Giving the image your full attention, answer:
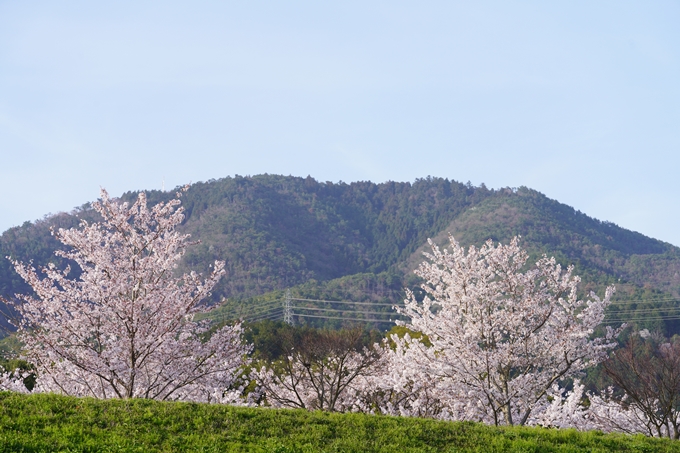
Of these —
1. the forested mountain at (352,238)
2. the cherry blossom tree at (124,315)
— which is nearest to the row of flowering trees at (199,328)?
the cherry blossom tree at (124,315)

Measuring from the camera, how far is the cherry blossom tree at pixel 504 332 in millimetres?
17797

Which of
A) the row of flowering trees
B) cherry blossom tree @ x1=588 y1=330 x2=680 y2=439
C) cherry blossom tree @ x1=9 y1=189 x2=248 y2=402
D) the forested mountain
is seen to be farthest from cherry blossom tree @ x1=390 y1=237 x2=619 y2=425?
the forested mountain

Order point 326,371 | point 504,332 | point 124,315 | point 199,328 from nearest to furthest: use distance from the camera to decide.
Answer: point 124,315 < point 199,328 < point 504,332 < point 326,371

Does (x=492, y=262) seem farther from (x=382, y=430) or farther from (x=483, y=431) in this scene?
(x=382, y=430)

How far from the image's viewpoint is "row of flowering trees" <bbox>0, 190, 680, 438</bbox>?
626 inches

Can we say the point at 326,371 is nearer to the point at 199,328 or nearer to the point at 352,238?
the point at 199,328

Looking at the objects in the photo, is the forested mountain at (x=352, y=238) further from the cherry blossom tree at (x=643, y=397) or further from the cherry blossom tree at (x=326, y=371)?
the cherry blossom tree at (x=326, y=371)

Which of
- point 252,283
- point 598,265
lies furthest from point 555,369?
point 598,265

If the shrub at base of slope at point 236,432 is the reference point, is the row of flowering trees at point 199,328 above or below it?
above

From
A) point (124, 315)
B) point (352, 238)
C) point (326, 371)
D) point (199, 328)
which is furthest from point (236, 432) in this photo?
point (352, 238)

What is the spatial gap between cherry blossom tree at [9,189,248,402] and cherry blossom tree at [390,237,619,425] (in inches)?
233

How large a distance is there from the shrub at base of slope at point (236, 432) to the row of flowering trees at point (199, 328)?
355 cm

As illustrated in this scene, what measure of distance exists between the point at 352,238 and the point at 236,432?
172626mm

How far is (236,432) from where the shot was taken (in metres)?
11.7
